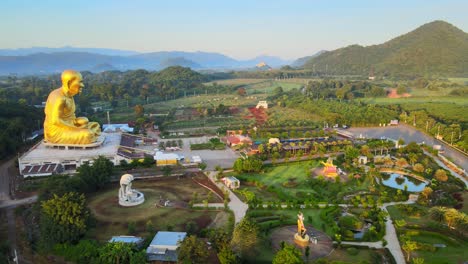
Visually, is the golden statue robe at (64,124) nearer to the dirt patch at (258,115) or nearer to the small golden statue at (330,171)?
the small golden statue at (330,171)

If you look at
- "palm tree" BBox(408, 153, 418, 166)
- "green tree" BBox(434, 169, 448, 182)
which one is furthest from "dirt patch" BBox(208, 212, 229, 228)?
"palm tree" BBox(408, 153, 418, 166)

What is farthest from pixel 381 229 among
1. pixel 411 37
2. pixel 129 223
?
pixel 411 37

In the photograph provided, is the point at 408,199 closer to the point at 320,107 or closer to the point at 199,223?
the point at 199,223

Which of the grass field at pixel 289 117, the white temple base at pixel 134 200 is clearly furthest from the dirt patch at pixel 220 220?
the grass field at pixel 289 117

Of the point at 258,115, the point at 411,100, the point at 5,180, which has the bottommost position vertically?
the point at 5,180

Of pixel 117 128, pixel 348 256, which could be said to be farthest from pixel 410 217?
pixel 117 128

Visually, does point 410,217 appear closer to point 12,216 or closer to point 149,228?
point 149,228
